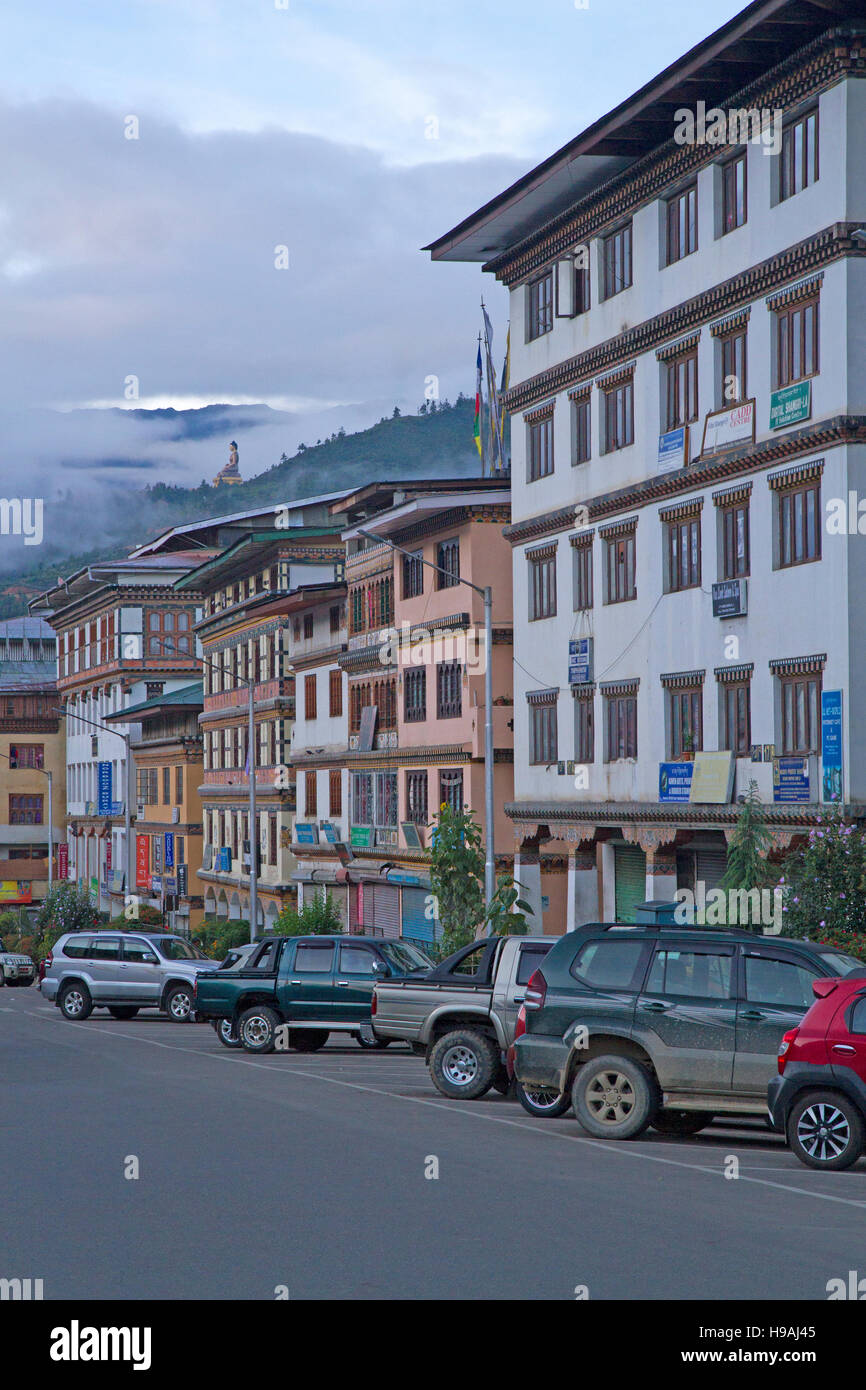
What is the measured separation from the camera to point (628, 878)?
4069 centimetres

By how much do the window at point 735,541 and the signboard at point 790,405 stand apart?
1937 mm

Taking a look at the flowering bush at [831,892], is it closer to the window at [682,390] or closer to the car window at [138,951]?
the window at [682,390]

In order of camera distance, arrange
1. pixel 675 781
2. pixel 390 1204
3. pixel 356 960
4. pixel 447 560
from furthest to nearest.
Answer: pixel 447 560
pixel 675 781
pixel 356 960
pixel 390 1204

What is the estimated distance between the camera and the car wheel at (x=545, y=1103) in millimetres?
19844

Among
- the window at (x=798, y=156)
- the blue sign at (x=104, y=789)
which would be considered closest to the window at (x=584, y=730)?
the window at (x=798, y=156)

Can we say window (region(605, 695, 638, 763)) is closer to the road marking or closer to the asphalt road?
the road marking

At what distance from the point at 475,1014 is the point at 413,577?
28.3 m

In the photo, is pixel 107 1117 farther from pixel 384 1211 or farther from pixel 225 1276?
pixel 225 1276

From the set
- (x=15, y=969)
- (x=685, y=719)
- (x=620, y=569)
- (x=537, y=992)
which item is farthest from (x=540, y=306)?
(x=15, y=969)

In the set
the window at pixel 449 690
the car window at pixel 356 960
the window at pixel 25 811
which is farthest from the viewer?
the window at pixel 25 811

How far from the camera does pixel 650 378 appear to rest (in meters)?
37.0

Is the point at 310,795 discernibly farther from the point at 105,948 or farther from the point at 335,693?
the point at 105,948

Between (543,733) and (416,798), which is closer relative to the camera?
(543,733)

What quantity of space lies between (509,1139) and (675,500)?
20649mm
